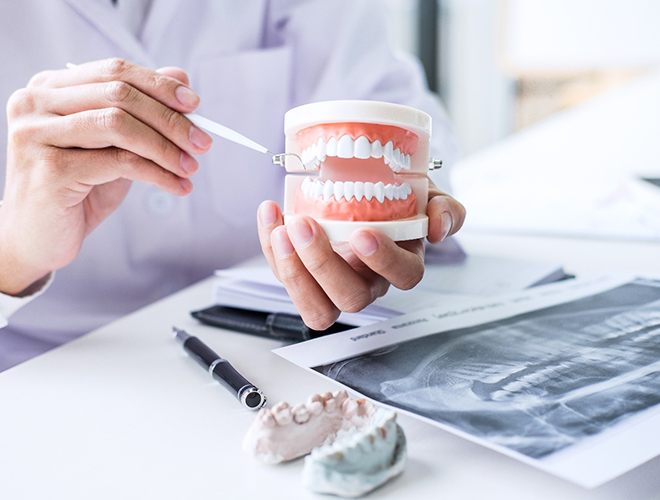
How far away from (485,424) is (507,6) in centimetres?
319

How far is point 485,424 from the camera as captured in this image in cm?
42

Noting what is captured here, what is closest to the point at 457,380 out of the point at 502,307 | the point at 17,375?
the point at 502,307

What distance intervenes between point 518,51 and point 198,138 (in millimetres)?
2879

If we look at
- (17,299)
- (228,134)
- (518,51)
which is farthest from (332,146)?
(518,51)

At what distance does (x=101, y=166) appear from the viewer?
2.04 ft

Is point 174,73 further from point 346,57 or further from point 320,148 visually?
point 346,57

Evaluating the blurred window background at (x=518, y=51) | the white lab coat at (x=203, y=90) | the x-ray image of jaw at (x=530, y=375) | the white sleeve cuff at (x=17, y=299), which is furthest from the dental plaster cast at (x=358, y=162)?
the blurred window background at (x=518, y=51)

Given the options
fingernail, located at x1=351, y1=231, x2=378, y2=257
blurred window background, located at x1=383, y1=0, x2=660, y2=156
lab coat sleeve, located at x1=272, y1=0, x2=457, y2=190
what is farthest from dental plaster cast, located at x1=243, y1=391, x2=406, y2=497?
blurred window background, located at x1=383, y1=0, x2=660, y2=156

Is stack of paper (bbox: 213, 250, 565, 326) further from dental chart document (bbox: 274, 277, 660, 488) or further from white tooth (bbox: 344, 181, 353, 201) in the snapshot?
white tooth (bbox: 344, 181, 353, 201)

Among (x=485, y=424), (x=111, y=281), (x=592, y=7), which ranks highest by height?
(x=592, y=7)

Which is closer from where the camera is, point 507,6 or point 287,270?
point 287,270

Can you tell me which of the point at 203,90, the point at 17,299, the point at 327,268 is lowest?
the point at 17,299

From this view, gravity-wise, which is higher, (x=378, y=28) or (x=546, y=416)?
(x=378, y=28)

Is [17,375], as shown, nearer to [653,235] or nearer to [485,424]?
[485,424]
